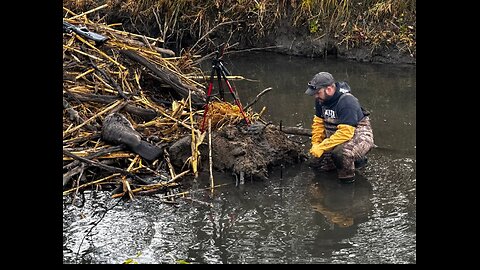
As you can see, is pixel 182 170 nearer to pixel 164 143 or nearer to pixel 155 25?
pixel 164 143

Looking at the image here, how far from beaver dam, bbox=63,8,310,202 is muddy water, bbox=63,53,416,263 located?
215 mm

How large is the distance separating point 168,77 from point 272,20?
14.5 feet

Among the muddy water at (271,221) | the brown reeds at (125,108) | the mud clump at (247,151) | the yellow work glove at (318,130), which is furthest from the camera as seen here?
the yellow work glove at (318,130)

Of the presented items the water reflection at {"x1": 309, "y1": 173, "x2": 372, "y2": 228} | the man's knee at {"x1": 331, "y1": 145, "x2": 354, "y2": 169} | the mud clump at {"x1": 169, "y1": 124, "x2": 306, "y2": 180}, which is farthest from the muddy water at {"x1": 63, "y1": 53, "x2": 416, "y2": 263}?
the man's knee at {"x1": 331, "y1": 145, "x2": 354, "y2": 169}

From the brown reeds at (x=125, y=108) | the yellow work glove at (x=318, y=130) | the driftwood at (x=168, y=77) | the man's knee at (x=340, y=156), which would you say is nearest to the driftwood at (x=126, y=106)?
the brown reeds at (x=125, y=108)

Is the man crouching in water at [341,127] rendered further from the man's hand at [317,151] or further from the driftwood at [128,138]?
the driftwood at [128,138]

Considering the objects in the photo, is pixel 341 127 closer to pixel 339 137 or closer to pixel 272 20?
pixel 339 137

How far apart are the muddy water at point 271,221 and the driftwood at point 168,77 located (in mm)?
1584

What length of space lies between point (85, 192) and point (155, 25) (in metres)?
6.62

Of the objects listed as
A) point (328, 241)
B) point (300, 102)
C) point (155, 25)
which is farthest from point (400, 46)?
point (328, 241)

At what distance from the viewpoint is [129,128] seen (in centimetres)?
796

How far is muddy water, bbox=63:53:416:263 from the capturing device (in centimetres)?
619

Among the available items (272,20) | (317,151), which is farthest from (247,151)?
(272,20)

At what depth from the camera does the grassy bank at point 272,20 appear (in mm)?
12812
